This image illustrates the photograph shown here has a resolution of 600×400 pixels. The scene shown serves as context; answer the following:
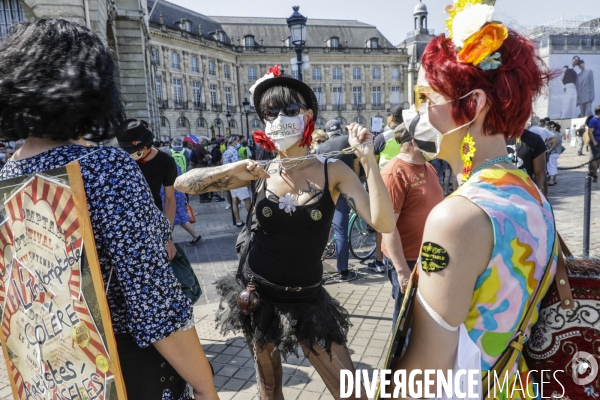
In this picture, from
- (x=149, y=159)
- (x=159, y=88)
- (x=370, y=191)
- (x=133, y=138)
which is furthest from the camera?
(x=159, y=88)

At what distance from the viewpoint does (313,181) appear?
2328 mm

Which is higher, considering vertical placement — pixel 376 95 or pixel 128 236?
pixel 376 95

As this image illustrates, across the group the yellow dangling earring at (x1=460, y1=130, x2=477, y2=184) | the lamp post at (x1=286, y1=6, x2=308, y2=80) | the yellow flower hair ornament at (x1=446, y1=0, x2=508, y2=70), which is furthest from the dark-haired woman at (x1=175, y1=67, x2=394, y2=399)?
the lamp post at (x1=286, y1=6, x2=308, y2=80)

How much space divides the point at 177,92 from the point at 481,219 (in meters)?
53.7

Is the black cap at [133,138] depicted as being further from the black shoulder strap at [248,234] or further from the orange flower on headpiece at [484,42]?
the orange flower on headpiece at [484,42]

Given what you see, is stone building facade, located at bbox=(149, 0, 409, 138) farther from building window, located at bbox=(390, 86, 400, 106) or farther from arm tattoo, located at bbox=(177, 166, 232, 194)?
arm tattoo, located at bbox=(177, 166, 232, 194)

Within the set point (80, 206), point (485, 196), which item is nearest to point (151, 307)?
point (80, 206)

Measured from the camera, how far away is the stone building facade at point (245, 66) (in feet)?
164

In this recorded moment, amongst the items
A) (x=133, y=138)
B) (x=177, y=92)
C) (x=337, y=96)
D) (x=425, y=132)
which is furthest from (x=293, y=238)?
(x=337, y=96)

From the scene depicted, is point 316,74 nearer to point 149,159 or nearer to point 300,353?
point 149,159

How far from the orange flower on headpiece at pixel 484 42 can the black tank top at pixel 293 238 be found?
1130 mm

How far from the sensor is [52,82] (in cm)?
120

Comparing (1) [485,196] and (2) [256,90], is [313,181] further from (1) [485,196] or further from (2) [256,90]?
(1) [485,196]

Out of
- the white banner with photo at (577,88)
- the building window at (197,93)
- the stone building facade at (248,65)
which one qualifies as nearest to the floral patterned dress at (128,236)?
the stone building facade at (248,65)
